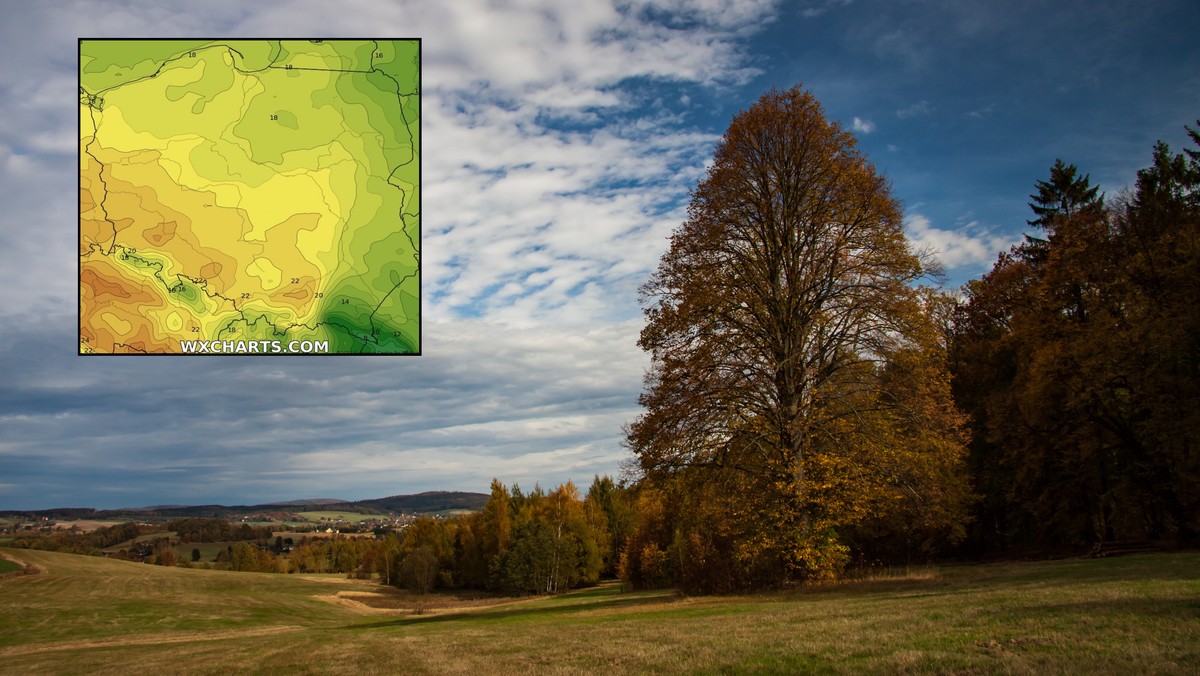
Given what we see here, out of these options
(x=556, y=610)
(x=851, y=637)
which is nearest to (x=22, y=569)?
(x=556, y=610)

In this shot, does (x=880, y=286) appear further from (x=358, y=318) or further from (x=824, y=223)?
(x=358, y=318)

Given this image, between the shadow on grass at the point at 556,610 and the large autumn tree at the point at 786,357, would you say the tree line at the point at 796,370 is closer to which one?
the large autumn tree at the point at 786,357

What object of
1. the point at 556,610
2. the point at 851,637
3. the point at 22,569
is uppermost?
the point at 851,637

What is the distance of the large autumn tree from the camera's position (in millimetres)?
21266

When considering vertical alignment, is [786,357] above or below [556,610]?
above

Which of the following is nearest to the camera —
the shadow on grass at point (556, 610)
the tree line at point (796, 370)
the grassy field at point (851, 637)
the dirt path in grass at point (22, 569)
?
the grassy field at point (851, 637)

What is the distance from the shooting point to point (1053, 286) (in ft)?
120

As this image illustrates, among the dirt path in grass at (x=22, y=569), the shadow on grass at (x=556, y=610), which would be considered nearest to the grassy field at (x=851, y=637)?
the shadow on grass at (x=556, y=610)

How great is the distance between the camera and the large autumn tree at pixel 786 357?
21.3 metres

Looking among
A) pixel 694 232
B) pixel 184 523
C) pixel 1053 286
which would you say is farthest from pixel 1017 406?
pixel 184 523

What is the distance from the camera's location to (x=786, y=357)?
23.0m

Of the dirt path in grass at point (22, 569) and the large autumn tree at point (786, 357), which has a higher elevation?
the large autumn tree at point (786, 357)

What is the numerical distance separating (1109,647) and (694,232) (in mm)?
16591

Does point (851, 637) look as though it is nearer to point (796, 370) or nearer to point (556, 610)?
point (796, 370)
